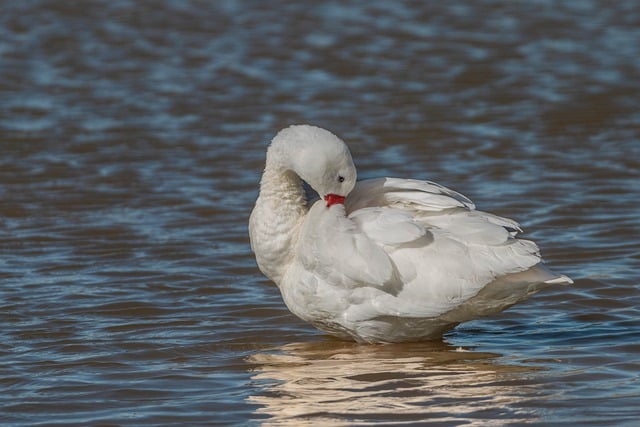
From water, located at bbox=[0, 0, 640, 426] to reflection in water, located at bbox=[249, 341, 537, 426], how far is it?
0.06ft

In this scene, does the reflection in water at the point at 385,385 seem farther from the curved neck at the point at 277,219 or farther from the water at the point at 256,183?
the curved neck at the point at 277,219

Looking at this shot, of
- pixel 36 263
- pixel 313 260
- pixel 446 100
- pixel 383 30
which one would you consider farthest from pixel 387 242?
pixel 383 30

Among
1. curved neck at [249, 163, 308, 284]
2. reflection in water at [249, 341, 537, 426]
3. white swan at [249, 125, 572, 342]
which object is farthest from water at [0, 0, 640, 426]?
curved neck at [249, 163, 308, 284]

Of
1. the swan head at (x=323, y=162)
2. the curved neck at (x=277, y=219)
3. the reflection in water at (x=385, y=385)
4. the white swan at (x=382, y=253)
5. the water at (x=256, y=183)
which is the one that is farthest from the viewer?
the curved neck at (x=277, y=219)

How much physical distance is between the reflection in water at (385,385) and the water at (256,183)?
2 centimetres

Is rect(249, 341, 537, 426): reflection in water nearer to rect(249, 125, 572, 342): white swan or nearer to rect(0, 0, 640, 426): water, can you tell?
rect(0, 0, 640, 426): water

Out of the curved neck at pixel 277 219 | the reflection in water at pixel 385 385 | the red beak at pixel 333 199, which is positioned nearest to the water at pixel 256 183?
the reflection in water at pixel 385 385

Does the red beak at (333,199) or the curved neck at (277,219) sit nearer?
the red beak at (333,199)

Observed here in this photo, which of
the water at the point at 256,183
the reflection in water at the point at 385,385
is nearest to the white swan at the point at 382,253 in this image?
the reflection in water at the point at 385,385

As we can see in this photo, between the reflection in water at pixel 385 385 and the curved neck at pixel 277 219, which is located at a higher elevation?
the curved neck at pixel 277 219

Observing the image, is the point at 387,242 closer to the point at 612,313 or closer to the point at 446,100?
the point at 612,313

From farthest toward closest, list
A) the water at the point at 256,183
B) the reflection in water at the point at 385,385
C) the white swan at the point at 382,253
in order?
1. the white swan at the point at 382,253
2. the water at the point at 256,183
3. the reflection in water at the point at 385,385

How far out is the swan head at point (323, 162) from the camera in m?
6.50

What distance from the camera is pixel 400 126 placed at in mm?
11867
